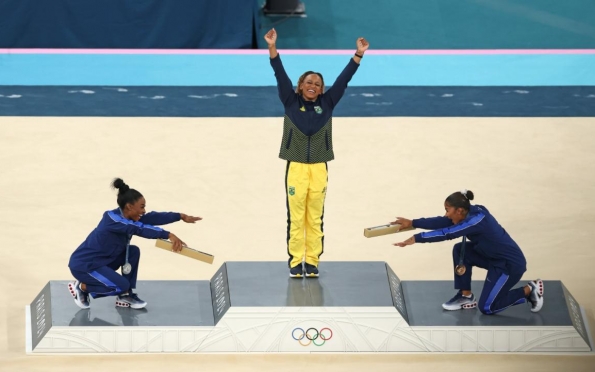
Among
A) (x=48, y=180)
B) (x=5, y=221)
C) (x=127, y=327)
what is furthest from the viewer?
(x=48, y=180)

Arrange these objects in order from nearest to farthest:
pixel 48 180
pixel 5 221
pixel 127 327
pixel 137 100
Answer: pixel 127 327
pixel 5 221
pixel 48 180
pixel 137 100

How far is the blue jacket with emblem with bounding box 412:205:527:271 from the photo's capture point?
8.60m

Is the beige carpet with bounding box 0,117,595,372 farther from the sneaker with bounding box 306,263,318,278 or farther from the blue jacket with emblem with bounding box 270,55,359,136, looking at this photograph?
the blue jacket with emblem with bounding box 270,55,359,136

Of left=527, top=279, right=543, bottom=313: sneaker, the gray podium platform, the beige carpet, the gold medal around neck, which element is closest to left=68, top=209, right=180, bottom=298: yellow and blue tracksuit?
the gray podium platform

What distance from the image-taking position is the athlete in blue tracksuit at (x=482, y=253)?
8.62 metres

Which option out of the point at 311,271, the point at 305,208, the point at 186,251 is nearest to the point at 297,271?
the point at 311,271

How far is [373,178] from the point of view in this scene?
12.1 metres

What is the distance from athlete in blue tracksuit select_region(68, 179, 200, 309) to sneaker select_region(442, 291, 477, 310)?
6.64ft

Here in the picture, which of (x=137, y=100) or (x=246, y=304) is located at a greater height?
(x=137, y=100)

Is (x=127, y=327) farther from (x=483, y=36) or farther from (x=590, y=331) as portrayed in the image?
(x=483, y=36)

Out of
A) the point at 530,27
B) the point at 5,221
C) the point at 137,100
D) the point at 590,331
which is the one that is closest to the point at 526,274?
the point at 590,331

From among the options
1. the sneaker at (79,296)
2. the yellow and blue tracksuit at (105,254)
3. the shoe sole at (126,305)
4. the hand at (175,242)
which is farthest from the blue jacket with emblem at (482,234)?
the sneaker at (79,296)

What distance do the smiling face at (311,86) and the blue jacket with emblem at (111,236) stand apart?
1.29m

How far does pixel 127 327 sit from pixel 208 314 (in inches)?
24.5
